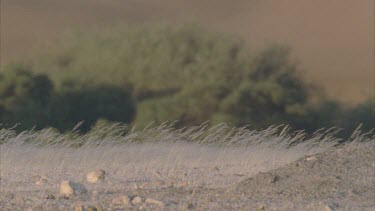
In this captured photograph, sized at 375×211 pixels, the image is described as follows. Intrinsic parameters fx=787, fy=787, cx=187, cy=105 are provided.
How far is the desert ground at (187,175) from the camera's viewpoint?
368 inches

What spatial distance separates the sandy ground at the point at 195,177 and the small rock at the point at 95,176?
0.28 feet

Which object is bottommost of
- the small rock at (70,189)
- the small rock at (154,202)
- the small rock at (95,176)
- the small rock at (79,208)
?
the small rock at (95,176)

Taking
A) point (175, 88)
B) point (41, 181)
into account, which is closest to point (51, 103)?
point (175, 88)

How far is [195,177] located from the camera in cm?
1200

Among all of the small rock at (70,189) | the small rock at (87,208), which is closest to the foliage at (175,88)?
the small rock at (70,189)

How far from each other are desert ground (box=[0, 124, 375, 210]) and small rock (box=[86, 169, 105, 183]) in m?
0.03

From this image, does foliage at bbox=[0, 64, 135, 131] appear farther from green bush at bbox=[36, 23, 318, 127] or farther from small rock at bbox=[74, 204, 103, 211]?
small rock at bbox=[74, 204, 103, 211]

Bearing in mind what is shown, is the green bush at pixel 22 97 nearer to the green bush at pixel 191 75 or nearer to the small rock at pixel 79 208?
the green bush at pixel 191 75

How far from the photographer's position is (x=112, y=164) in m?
13.5

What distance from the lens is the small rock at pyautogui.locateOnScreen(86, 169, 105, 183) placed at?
1170 cm

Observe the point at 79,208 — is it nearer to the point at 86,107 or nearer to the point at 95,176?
the point at 95,176

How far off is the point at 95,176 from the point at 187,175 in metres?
1.44

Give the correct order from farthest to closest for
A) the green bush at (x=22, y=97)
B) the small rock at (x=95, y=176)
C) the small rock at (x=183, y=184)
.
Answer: the green bush at (x=22, y=97) < the small rock at (x=95, y=176) < the small rock at (x=183, y=184)

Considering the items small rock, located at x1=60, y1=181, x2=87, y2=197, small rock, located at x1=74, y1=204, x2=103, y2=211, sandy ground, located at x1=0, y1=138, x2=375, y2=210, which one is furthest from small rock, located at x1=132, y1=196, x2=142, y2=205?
small rock, located at x1=60, y1=181, x2=87, y2=197
